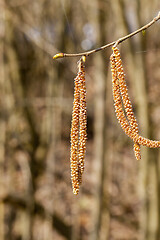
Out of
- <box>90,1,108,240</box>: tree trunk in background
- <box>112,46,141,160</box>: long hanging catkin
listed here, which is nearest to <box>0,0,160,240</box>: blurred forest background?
<box>90,1,108,240</box>: tree trunk in background

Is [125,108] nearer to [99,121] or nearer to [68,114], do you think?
[99,121]

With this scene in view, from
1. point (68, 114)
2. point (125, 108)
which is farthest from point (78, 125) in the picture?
point (68, 114)

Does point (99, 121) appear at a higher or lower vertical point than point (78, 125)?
higher

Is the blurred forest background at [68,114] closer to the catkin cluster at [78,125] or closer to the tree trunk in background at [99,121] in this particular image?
the tree trunk in background at [99,121]

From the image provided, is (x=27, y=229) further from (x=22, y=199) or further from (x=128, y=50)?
(x=128, y=50)

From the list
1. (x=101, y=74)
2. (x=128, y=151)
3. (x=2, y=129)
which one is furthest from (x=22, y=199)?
(x=128, y=151)

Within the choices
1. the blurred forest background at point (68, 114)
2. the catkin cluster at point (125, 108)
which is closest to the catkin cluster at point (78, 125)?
the catkin cluster at point (125, 108)

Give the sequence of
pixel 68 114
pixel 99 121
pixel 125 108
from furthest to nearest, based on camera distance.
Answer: pixel 68 114
pixel 99 121
pixel 125 108

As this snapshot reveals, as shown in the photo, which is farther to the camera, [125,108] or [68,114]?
[68,114]

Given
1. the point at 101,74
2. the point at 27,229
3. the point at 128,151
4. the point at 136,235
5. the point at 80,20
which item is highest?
the point at 80,20
